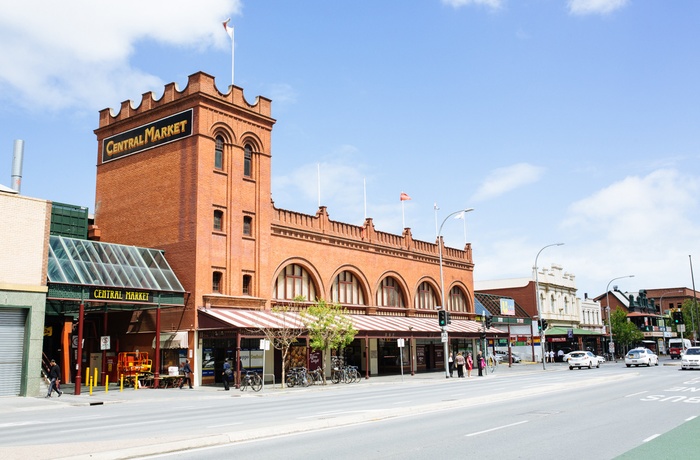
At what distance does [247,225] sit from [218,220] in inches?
84.4

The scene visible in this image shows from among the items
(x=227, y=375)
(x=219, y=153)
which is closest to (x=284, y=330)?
(x=227, y=375)

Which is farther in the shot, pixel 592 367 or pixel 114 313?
pixel 592 367

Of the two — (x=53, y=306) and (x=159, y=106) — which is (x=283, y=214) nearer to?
(x=159, y=106)

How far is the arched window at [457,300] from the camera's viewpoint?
196 feet

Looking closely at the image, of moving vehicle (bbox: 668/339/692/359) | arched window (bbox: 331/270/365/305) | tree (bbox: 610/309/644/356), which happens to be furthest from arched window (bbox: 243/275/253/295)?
tree (bbox: 610/309/644/356)

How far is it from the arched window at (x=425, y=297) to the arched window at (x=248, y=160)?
66.4 ft

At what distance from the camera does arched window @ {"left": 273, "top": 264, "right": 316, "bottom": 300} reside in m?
41.6

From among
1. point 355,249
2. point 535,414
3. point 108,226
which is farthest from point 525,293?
point 535,414

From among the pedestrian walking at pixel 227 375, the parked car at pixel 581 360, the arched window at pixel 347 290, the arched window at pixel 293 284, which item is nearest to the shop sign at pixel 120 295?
the pedestrian walking at pixel 227 375

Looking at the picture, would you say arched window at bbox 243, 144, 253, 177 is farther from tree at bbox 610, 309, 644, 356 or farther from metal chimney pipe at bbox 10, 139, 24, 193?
tree at bbox 610, 309, 644, 356

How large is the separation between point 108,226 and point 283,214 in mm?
11337

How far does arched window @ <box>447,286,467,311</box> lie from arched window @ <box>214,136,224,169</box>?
28083mm

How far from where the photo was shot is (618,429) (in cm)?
1373

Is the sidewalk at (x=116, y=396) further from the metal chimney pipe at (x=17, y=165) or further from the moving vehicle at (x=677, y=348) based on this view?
the moving vehicle at (x=677, y=348)
